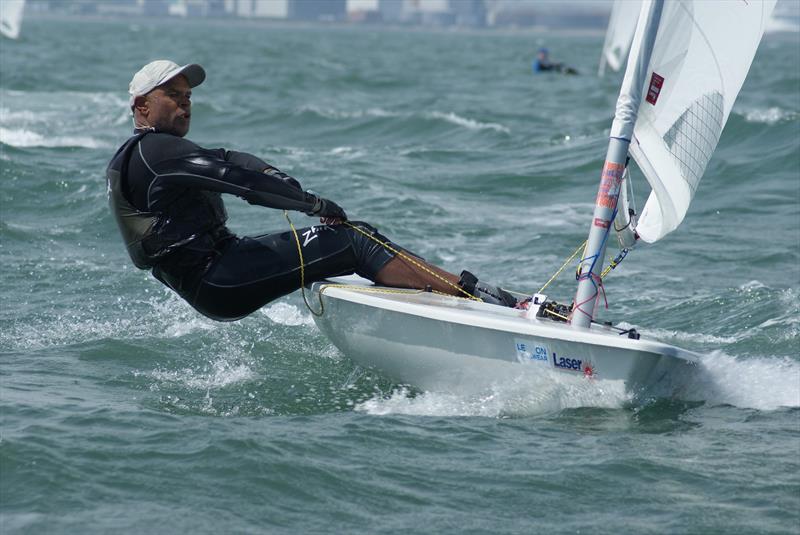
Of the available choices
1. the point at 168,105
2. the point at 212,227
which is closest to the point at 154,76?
the point at 168,105

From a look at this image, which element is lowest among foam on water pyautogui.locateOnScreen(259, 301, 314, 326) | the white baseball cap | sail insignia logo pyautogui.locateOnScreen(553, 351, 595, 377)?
foam on water pyautogui.locateOnScreen(259, 301, 314, 326)

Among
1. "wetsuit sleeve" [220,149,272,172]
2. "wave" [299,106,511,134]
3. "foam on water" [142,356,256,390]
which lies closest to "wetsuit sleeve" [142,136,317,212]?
Result: "wetsuit sleeve" [220,149,272,172]

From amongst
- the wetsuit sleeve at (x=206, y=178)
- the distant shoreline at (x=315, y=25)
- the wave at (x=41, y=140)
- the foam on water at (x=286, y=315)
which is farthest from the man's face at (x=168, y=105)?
the distant shoreline at (x=315, y=25)

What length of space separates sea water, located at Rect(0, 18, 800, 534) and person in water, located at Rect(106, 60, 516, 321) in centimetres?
49

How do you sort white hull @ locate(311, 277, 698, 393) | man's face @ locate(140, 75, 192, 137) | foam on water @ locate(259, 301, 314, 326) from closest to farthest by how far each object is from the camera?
white hull @ locate(311, 277, 698, 393)
man's face @ locate(140, 75, 192, 137)
foam on water @ locate(259, 301, 314, 326)

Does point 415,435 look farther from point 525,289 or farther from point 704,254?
point 704,254

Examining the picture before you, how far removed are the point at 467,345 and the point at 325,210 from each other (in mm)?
831

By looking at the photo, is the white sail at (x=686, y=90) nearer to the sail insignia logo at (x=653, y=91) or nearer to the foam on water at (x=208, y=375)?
the sail insignia logo at (x=653, y=91)

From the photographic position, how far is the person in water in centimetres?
497

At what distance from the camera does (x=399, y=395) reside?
529cm

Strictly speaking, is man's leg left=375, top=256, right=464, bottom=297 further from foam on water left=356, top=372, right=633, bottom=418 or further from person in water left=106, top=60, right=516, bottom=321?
foam on water left=356, top=372, right=633, bottom=418

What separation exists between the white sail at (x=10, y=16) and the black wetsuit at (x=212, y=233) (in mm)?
13674

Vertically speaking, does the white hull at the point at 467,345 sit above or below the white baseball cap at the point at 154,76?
below

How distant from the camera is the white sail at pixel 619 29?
12.9 meters
